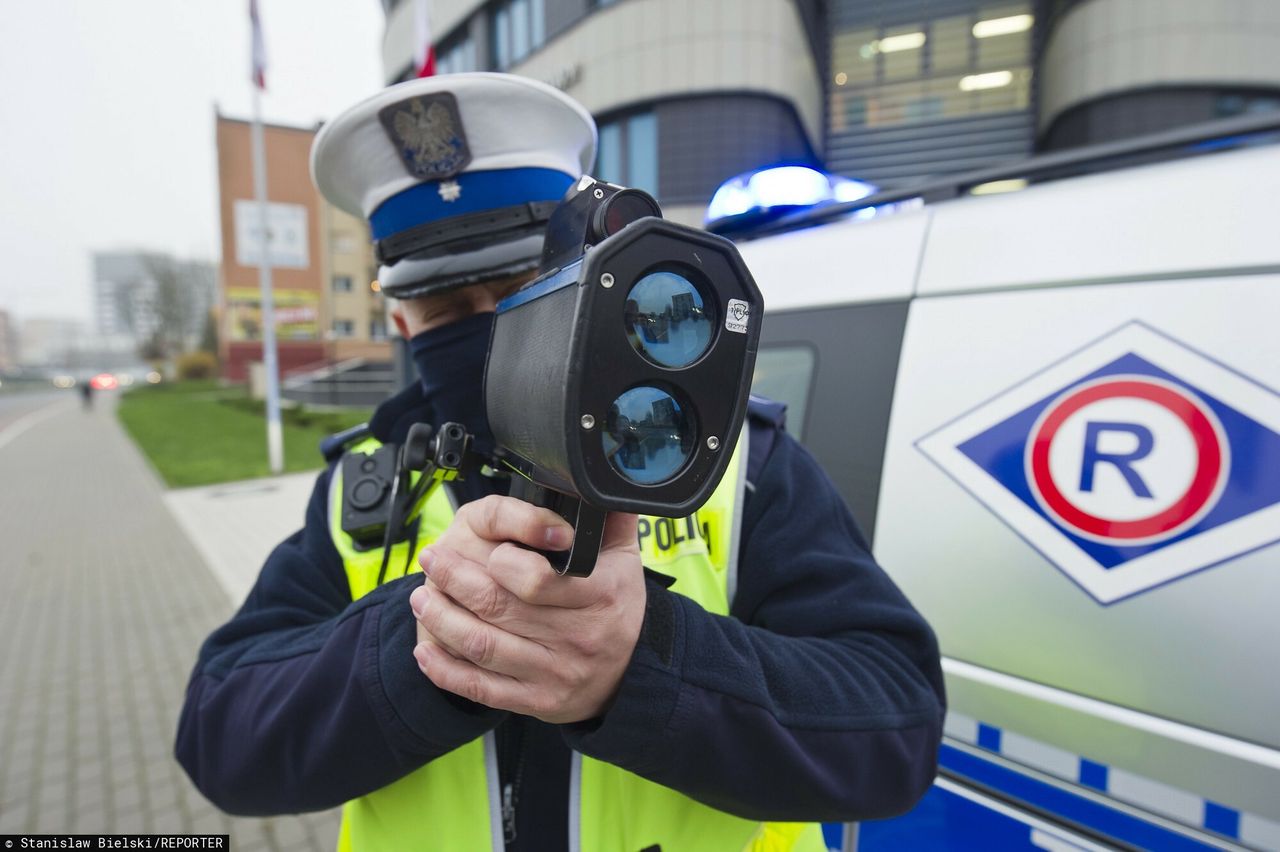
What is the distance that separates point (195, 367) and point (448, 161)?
1861 inches

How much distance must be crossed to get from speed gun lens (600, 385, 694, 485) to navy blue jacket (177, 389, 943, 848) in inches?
9.7

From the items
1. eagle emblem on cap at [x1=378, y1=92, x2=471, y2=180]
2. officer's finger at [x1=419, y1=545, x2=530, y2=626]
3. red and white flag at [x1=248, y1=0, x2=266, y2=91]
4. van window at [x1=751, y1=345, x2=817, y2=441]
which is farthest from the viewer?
red and white flag at [x1=248, y1=0, x2=266, y2=91]

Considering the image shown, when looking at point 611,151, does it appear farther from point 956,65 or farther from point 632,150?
point 956,65

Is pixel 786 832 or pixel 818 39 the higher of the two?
pixel 818 39

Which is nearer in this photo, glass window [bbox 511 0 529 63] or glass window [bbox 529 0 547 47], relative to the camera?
glass window [bbox 529 0 547 47]

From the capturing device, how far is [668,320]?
51 centimetres

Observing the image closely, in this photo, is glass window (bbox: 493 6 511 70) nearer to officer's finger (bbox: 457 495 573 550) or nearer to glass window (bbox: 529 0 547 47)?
glass window (bbox: 529 0 547 47)

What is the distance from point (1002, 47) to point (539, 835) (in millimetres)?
14693

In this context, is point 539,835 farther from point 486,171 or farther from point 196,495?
point 196,495

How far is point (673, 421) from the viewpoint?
1.72 feet

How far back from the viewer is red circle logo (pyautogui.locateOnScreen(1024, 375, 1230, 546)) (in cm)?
108

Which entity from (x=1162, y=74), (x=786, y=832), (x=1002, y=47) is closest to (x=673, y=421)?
(x=786, y=832)

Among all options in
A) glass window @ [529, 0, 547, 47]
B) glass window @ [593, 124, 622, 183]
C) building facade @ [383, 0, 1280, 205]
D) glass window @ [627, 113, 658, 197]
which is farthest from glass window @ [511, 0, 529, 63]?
glass window @ [627, 113, 658, 197]

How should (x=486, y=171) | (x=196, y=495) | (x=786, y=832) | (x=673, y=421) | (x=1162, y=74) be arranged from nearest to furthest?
(x=673, y=421) → (x=786, y=832) → (x=486, y=171) → (x=196, y=495) → (x=1162, y=74)
